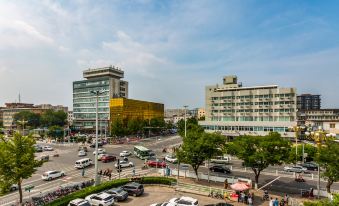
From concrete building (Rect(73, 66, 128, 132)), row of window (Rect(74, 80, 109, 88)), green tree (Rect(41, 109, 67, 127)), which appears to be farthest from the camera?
green tree (Rect(41, 109, 67, 127))

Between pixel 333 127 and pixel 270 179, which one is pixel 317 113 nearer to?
pixel 333 127

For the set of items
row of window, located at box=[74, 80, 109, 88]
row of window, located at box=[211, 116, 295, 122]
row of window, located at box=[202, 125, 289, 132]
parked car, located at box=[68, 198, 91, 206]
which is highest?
row of window, located at box=[74, 80, 109, 88]

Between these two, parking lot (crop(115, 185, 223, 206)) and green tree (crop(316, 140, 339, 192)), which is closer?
green tree (crop(316, 140, 339, 192))

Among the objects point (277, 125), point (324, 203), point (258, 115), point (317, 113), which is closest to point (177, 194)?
point (324, 203)

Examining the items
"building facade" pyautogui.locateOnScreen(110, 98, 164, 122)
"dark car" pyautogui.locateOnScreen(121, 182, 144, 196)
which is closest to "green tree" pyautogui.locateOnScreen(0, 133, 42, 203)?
"dark car" pyautogui.locateOnScreen(121, 182, 144, 196)

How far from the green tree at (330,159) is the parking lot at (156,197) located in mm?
12691

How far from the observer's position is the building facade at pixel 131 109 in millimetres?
132750

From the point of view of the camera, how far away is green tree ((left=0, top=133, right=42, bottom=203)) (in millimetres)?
28859

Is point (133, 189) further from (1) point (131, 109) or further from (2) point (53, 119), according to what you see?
(2) point (53, 119)

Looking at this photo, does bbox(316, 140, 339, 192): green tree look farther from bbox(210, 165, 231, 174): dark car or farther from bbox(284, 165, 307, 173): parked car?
bbox(210, 165, 231, 174): dark car

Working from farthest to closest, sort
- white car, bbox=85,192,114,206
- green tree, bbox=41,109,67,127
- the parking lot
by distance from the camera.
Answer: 1. green tree, bbox=41,109,67,127
2. the parking lot
3. white car, bbox=85,192,114,206

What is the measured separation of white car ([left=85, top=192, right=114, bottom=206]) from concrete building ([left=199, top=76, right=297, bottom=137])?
70406 mm

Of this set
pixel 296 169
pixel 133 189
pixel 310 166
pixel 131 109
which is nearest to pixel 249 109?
pixel 310 166

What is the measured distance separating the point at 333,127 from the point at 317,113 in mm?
95654
